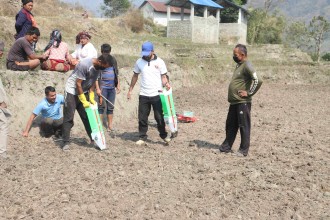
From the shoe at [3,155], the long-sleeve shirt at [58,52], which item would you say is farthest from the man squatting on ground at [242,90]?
the long-sleeve shirt at [58,52]

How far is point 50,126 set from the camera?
24.0 ft

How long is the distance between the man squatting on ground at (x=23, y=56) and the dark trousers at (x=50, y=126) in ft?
3.71

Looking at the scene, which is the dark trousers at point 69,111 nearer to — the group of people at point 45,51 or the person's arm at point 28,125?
the person's arm at point 28,125

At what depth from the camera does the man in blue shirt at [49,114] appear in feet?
22.5

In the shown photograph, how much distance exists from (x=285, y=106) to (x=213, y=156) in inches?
254

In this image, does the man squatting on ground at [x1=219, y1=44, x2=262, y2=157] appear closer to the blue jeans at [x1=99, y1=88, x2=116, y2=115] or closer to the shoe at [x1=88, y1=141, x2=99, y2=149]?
the shoe at [x1=88, y1=141, x2=99, y2=149]

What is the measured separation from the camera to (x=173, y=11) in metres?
45.7

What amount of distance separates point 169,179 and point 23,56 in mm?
3927

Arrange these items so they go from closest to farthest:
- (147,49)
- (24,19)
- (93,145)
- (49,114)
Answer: (147,49) → (93,145) → (49,114) → (24,19)

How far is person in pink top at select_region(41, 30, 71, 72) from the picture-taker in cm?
800

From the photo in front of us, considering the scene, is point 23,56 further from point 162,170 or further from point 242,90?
point 242,90

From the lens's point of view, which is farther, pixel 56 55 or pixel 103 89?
pixel 56 55

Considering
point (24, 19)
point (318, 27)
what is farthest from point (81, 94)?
point (318, 27)

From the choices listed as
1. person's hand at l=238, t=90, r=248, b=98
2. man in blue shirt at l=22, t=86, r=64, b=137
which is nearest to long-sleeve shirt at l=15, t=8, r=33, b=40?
man in blue shirt at l=22, t=86, r=64, b=137
